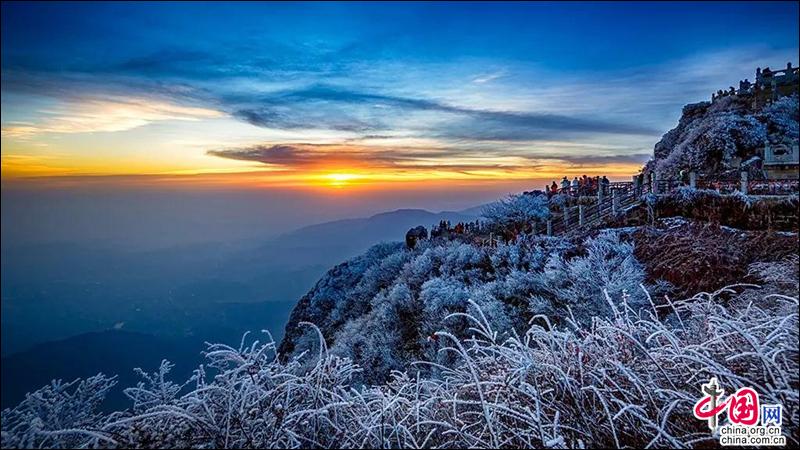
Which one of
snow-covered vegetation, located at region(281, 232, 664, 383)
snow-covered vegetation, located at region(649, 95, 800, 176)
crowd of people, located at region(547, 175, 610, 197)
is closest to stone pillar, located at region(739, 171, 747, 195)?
snow-covered vegetation, located at region(281, 232, 664, 383)

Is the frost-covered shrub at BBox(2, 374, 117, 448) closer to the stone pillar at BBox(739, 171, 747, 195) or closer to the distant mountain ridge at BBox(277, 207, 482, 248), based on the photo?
the stone pillar at BBox(739, 171, 747, 195)

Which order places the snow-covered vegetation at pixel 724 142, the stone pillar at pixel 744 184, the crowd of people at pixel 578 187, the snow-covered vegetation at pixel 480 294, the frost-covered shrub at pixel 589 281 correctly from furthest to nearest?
the crowd of people at pixel 578 187
the snow-covered vegetation at pixel 724 142
the snow-covered vegetation at pixel 480 294
the frost-covered shrub at pixel 589 281
the stone pillar at pixel 744 184

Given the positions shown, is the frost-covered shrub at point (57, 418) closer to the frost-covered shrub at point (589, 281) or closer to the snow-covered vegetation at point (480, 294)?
the snow-covered vegetation at point (480, 294)

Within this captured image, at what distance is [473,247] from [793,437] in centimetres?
1109

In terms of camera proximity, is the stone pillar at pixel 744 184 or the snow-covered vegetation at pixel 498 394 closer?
the snow-covered vegetation at pixel 498 394

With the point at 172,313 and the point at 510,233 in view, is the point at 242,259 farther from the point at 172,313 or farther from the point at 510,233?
the point at 510,233

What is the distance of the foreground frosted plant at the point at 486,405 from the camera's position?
297 cm

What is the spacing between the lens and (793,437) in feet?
9.09

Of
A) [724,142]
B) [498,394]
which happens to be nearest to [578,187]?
[724,142]

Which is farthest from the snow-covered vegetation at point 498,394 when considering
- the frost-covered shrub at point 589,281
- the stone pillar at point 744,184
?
the frost-covered shrub at point 589,281

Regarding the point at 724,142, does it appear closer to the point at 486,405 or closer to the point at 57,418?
the point at 486,405

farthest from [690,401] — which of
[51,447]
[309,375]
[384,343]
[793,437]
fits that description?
[384,343]

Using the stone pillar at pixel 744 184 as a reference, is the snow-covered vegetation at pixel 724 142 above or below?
above

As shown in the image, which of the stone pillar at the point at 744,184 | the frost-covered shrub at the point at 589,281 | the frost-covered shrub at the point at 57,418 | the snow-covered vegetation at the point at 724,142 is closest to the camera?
the frost-covered shrub at the point at 57,418
